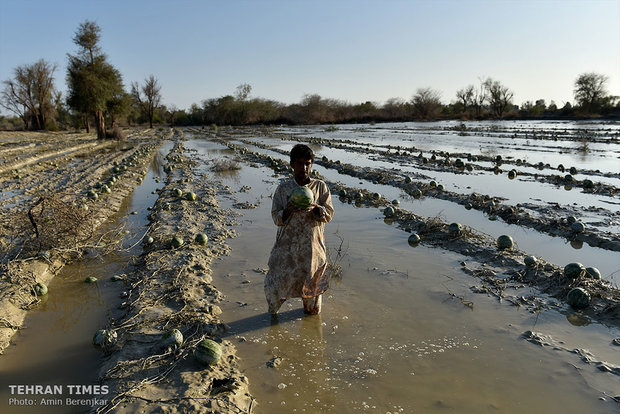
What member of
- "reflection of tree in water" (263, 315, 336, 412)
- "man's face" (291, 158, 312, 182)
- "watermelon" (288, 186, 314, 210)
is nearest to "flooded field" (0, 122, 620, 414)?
"reflection of tree in water" (263, 315, 336, 412)

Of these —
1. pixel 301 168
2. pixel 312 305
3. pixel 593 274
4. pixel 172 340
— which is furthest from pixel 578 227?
pixel 172 340

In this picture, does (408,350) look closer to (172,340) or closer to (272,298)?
(272,298)

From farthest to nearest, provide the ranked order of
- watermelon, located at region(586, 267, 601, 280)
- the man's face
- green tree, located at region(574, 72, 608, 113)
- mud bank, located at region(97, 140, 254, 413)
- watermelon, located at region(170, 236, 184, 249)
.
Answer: green tree, located at region(574, 72, 608, 113), watermelon, located at region(170, 236, 184, 249), watermelon, located at region(586, 267, 601, 280), the man's face, mud bank, located at region(97, 140, 254, 413)

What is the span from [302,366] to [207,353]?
1064 mm

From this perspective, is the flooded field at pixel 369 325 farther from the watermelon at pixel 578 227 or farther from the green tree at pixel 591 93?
the green tree at pixel 591 93

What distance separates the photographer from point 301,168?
14.3ft

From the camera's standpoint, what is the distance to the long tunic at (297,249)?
4527 millimetres

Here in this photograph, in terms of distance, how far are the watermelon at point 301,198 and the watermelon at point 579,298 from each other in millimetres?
4280

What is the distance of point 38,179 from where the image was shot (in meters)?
15.9

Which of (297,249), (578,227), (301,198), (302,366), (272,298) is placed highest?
(301,198)

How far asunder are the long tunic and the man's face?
0.40 feet

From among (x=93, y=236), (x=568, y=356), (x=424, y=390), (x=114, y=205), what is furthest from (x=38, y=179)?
(x=568, y=356)

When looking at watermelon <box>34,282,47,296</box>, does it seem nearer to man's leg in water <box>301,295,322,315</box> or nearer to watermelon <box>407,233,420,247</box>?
man's leg in water <box>301,295,322,315</box>

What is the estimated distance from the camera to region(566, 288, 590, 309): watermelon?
5.33 meters
